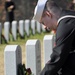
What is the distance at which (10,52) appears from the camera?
6137 millimetres

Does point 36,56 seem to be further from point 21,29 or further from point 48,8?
point 21,29

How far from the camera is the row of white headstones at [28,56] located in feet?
20.1

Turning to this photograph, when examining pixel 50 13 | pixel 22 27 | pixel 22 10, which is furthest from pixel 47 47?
pixel 22 10

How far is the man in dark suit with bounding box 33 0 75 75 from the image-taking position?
4035 millimetres

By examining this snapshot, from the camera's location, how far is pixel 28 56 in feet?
22.9

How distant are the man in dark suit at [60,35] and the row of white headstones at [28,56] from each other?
1.94 meters

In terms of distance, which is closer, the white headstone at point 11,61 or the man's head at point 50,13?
the man's head at point 50,13

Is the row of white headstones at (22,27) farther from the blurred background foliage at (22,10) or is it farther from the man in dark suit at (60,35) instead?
the man in dark suit at (60,35)

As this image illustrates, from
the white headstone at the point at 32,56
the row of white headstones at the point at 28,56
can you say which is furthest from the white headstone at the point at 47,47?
the white headstone at the point at 32,56

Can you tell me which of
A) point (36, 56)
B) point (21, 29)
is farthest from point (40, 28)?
point (36, 56)

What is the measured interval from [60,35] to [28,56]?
2.97 m

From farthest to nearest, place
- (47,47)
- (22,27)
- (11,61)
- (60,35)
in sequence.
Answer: (22,27), (47,47), (11,61), (60,35)

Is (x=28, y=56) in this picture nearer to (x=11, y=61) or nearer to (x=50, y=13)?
(x=11, y=61)

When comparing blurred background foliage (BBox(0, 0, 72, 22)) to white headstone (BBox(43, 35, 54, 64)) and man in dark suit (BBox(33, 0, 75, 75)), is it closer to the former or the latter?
white headstone (BBox(43, 35, 54, 64))
